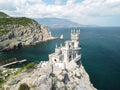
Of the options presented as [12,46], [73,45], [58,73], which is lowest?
[12,46]

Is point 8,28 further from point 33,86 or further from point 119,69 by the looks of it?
point 33,86

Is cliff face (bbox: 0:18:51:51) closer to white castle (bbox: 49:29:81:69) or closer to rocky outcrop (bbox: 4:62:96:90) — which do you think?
white castle (bbox: 49:29:81:69)

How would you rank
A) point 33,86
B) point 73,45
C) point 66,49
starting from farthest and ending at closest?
point 73,45
point 66,49
point 33,86

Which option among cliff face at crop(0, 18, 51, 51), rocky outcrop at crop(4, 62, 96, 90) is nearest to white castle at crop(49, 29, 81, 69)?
rocky outcrop at crop(4, 62, 96, 90)

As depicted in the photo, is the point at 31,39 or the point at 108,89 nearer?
the point at 108,89

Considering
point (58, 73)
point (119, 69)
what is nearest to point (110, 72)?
point (119, 69)

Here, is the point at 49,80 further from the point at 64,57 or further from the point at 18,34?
the point at 18,34

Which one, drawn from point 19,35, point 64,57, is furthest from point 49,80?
point 19,35

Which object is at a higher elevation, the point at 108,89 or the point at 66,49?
the point at 66,49
